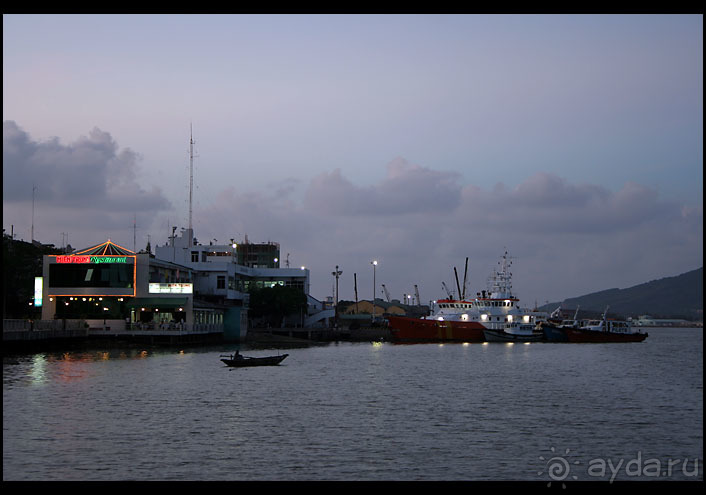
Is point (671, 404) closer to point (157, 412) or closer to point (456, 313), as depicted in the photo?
point (157, 412)

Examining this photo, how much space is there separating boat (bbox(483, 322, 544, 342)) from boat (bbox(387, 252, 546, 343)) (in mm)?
872

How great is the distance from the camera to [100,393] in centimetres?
4678

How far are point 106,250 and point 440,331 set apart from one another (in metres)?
60.1

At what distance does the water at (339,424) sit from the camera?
2747 centimetres

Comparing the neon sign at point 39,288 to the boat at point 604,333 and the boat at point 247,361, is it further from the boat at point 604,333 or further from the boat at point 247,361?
the boat at point 604,333

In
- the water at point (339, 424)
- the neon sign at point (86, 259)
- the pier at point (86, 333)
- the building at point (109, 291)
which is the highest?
the neon sign at point (86, 259)

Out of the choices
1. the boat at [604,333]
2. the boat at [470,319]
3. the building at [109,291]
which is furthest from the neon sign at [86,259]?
the boat at [604,333]

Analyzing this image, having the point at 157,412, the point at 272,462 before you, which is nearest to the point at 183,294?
the point at 157,412

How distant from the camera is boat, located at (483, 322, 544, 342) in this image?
5123 inches

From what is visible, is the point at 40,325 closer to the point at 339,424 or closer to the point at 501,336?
the point at 339,424

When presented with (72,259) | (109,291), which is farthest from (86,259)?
(109,291)

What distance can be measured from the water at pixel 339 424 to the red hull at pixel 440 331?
207 ft
